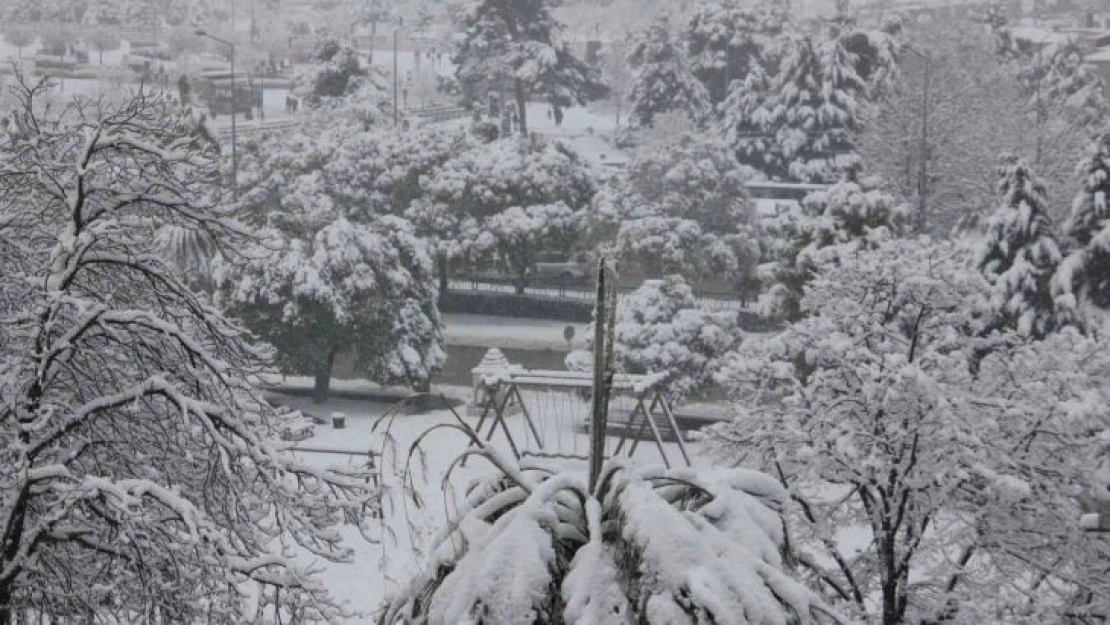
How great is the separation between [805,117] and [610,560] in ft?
156

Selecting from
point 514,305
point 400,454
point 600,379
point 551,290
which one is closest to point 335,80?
point 551,290

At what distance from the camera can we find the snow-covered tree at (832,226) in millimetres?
28469

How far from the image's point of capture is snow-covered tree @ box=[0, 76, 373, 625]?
10625 millimetres

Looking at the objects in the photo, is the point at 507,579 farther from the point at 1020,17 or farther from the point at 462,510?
the point at 1020,17

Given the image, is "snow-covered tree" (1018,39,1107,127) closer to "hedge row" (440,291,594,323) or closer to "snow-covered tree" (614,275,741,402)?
"hedge row" (440,291,594,323)

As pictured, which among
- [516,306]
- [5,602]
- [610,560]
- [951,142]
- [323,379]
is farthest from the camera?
[516,306]

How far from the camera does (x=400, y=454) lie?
26.1m

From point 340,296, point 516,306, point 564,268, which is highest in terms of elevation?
point 340,296

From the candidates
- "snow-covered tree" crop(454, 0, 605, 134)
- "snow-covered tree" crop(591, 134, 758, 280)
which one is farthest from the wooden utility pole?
"snow-covered tree" crop(454, 0, 605, 134)

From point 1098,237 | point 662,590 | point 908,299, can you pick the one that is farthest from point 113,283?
point 1098,237

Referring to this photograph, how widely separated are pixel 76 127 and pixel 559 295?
32148 millimetres

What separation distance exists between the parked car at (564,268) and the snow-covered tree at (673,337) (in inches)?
519

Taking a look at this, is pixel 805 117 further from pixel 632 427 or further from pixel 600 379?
pixel 600 379

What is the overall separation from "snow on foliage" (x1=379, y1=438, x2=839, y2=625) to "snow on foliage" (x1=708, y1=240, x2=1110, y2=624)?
9512 mm
